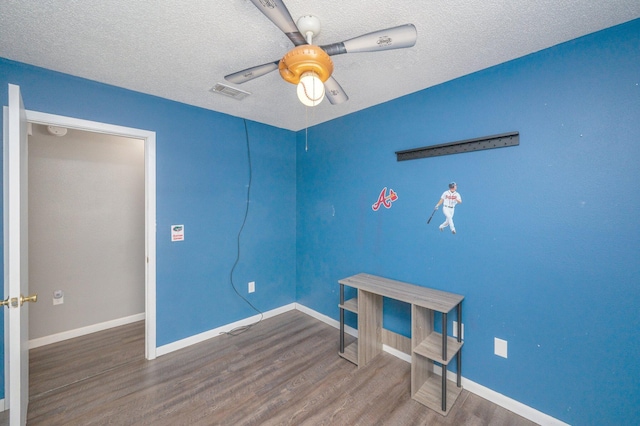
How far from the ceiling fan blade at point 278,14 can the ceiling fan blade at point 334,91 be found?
330mm

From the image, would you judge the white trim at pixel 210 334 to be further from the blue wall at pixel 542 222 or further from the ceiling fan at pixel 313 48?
the ceiling fan at pixel 313 48

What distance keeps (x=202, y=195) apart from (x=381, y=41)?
7.56 feet

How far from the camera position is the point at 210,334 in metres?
2.86

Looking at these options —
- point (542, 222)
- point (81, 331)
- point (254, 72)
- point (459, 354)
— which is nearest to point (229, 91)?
point (254, 72)

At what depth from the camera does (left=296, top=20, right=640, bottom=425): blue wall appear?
1.48m

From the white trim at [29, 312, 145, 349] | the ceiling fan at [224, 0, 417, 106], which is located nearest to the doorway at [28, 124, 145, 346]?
the white trim at [29, 312, 145, 349]

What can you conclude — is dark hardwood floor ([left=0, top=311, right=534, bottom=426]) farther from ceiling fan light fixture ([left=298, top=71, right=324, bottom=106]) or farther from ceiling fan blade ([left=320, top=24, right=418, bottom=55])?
ceiling fan blade ([left=320, top=24, right=418, bottom=55])

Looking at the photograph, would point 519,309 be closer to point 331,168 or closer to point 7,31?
point 331,168

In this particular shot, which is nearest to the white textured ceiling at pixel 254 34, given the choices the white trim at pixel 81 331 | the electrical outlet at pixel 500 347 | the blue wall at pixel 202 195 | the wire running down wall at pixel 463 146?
the blue wall at pixel 202 195

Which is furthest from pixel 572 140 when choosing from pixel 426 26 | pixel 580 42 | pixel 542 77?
pixel 426 26

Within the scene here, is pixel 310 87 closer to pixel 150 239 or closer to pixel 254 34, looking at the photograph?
pixel 254 34

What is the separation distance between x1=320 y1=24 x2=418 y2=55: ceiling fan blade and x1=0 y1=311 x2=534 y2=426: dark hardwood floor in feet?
7.50

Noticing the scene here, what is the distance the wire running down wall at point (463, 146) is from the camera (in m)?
1.84

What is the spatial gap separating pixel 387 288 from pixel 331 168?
1.55m
